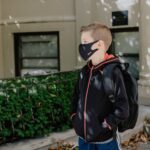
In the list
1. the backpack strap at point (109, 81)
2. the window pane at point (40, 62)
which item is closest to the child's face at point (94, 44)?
the backpack strap at point (109, 81)

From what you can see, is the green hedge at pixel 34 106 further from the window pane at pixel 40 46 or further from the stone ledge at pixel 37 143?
the window pane at pixel 40 46

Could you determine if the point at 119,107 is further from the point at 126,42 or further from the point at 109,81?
the point at 126,42

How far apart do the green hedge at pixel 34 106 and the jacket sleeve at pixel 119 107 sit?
2.44 m

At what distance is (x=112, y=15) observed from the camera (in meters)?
9.59

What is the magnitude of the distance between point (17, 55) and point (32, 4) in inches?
54.7

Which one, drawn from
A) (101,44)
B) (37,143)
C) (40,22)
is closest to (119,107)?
(101,44)

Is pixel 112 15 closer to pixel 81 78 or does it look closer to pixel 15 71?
pixel 15 71

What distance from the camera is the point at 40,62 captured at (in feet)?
35.3

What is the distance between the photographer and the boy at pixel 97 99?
3400mm

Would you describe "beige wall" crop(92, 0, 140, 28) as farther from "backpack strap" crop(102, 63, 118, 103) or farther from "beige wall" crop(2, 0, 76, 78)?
"backpack strap" crop(102, 63, 118, 103)

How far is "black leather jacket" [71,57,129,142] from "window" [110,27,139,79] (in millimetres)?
5985

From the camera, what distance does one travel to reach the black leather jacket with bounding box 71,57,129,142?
3.38 metres

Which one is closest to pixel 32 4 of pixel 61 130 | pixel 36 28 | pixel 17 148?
pixel 36 28

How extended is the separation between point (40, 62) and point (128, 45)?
2426 mm
